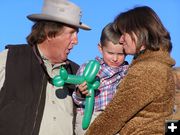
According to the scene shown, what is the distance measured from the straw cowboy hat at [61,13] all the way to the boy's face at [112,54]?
1.14 ft

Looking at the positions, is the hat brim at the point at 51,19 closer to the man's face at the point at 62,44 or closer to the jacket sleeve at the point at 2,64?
the man's face at the point at 62,44

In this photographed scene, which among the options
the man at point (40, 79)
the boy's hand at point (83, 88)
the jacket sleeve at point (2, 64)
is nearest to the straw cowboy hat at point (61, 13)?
the man at point (40, 79)

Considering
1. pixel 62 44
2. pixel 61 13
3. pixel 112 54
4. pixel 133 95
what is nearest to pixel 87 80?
pixel 62 44

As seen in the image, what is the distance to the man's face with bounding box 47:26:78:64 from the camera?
17.0 feet

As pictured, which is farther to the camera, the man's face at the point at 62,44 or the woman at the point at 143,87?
the man's face at the point at 62,44

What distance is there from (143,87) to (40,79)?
1.98 m

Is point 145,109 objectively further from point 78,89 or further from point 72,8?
point 72,8

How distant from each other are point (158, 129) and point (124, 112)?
33 cm

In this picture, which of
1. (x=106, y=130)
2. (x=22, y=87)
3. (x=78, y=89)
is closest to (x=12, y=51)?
(x=22, y=87)

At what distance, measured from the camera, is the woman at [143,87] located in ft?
11.6

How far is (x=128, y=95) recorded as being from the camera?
3.55m

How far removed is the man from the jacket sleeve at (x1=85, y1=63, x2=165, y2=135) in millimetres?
1609

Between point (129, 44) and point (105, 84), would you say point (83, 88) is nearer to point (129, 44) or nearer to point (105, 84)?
point (105, 84)

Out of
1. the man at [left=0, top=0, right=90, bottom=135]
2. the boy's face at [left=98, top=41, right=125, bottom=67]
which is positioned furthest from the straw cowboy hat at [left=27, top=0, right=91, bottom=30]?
the boy's face at [left=98, top=41, right=125, bottom=67]
